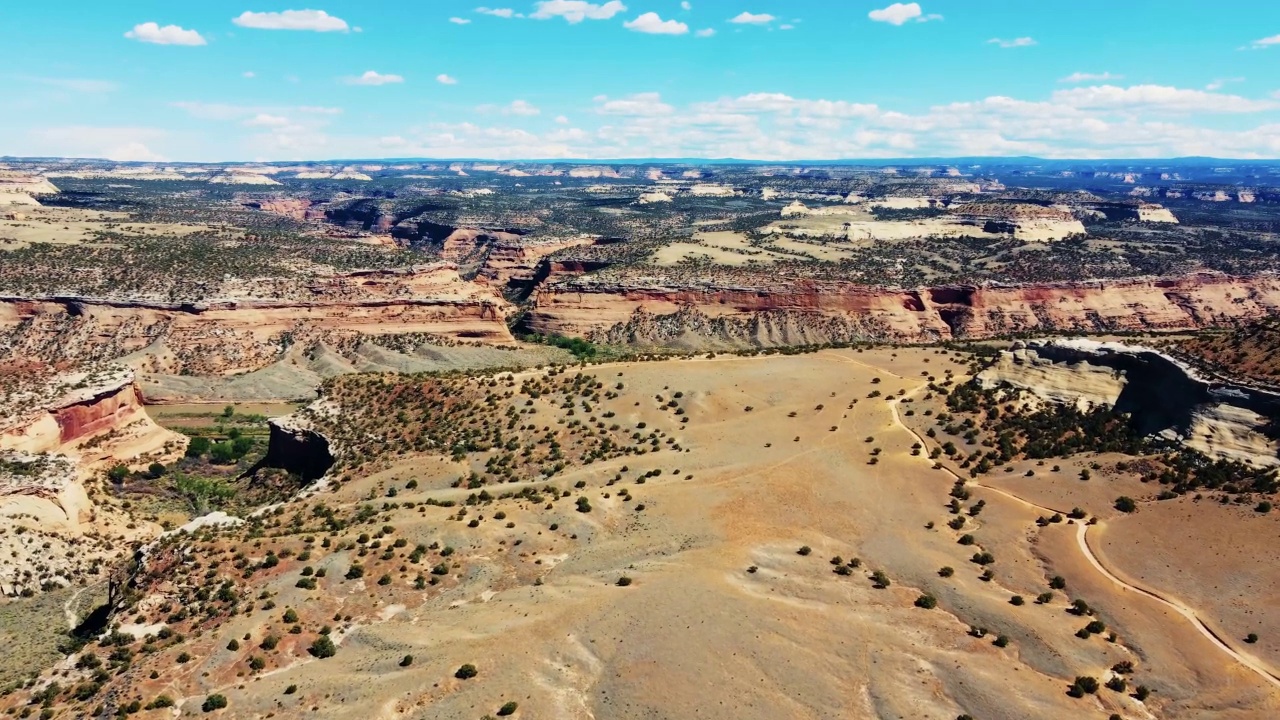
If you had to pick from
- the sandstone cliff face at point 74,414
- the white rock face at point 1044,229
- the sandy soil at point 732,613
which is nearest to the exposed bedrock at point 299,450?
the sandy soil at point 732,613

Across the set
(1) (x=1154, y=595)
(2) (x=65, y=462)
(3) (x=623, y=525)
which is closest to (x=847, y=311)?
(3) (x=623, y=525)

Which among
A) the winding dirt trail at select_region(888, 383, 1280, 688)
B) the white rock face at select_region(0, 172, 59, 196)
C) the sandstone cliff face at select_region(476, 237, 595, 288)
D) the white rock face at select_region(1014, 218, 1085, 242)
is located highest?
the white rock face at select_region(0, 172, 59, 196)

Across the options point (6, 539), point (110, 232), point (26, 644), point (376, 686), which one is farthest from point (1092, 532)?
point (110, 232)

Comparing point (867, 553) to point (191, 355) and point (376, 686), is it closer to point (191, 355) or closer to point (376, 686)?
point (376, 686)

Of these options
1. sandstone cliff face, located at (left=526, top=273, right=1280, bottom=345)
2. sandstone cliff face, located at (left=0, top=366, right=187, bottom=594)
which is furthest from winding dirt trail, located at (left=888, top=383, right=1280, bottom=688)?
sandstone cliff face, located at (left=526, top=273, right=1280, bottom=345)

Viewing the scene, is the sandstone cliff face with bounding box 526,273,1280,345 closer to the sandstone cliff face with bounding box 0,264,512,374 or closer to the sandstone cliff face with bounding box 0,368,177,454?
the sandstone cliff face with bounding box 0,264,512,374

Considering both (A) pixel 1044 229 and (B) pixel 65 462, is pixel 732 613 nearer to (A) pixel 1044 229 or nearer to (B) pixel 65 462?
(B) pixel 65 462

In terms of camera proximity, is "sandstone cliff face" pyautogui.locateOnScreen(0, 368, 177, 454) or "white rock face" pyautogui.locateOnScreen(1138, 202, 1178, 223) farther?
"white rock face" pyautogui.locateOnScreen(1138, 202, 1178, 223)
